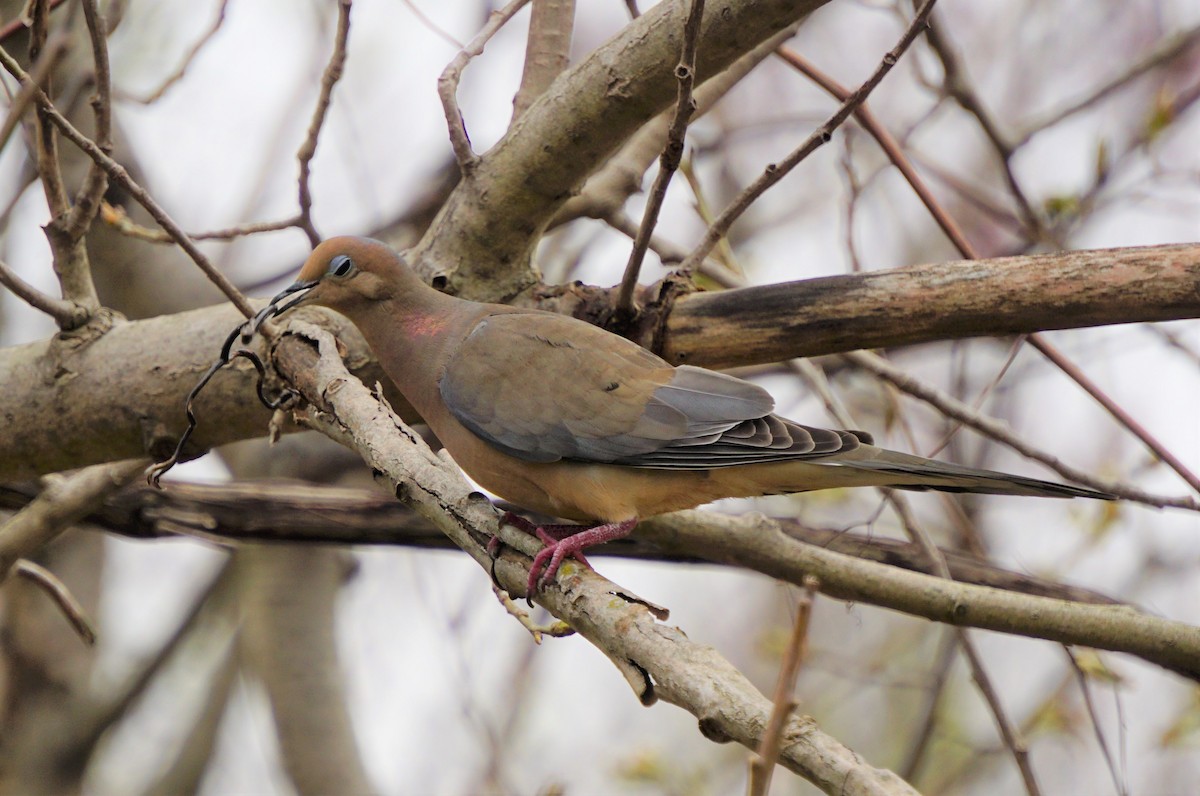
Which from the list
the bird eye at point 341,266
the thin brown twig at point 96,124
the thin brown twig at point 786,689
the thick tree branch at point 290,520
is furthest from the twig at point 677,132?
the thin brown twig at point 786,689

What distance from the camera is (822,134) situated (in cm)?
267

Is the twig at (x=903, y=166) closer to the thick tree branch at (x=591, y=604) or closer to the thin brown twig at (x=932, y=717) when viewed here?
the thin brown twig at (x=932, y=717)

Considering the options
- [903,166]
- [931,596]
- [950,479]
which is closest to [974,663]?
[931,596]

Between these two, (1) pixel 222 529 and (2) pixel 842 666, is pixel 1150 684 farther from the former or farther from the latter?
(1) pixel 222 529

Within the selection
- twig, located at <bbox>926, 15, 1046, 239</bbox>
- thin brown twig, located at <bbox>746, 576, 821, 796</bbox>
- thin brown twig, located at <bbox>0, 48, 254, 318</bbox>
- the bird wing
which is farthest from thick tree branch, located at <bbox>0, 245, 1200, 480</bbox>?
thin brown twig, located at <bbox>746, 576, 821, 796</bbox>

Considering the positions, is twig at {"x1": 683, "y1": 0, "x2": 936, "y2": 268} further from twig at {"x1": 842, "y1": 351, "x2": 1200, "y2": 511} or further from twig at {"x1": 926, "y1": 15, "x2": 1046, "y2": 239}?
twig at {"x1": 926, "y1": 15, "x2": 1046, "y2": 239}

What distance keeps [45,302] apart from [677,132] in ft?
6.27

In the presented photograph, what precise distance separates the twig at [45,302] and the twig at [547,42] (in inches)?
61.9

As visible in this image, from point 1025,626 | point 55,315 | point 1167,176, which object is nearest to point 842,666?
point 1167,176

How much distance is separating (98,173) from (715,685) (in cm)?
231

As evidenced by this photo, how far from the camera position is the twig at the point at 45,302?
2.83m

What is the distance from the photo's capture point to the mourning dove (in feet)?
9.61

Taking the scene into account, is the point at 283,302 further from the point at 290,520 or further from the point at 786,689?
the point at 786,689

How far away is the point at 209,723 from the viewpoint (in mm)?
6262
